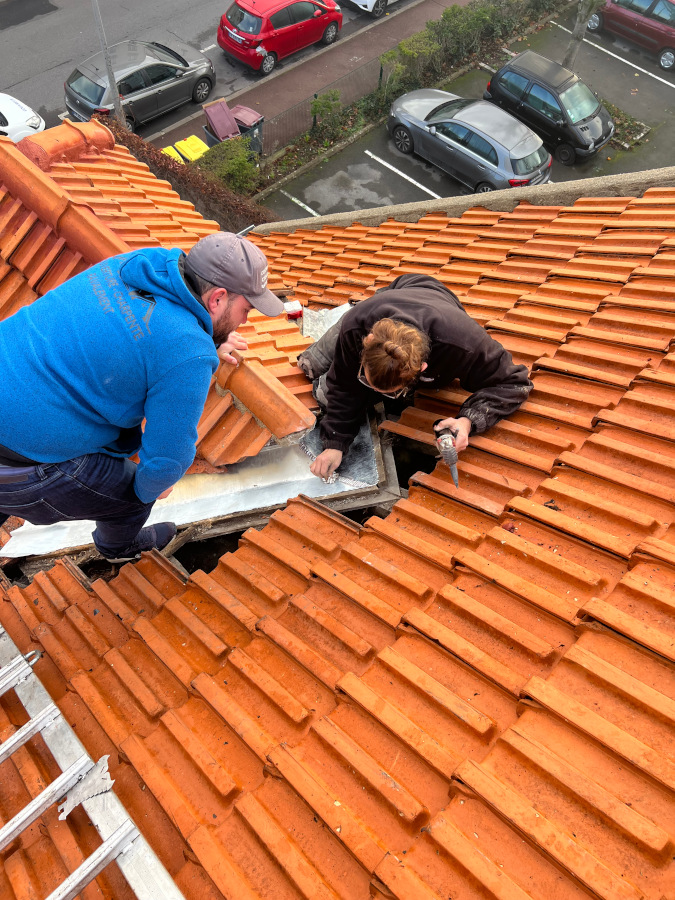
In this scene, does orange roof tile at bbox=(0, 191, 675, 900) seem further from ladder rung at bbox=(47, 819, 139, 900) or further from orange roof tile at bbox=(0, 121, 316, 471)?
orange roof tile at bbox=(0, 121, 316, 471)

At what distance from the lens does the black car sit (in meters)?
11.3

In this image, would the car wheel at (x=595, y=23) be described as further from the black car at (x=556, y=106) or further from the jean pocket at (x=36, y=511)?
the jean pocket at (x=36, y=511)

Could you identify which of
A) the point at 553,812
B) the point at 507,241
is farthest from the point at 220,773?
the point at 507,241

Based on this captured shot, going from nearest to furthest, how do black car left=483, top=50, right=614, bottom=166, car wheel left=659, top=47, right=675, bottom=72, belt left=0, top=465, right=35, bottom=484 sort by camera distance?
1. belt left=0, top=465, right=35, bottom=484
2. black car left=483, top=50, right=614, bottom=166
3. car wheel left=659, top=47, right=675, bottom=72

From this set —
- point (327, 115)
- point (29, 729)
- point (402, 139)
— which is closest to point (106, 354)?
point (29, 729)

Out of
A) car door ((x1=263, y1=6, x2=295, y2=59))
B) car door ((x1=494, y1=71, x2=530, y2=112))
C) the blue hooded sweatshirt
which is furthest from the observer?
car door ((x1=263, y1=6, x2=295, y2=59))

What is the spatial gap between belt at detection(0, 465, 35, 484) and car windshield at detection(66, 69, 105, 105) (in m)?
11.3

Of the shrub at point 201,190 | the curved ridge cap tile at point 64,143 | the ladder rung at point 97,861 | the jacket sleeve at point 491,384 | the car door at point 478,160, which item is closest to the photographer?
the ladder rung at point 97,861

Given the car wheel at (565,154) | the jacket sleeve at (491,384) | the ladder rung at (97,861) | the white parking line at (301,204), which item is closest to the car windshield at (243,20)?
the white parking line at (301,204)

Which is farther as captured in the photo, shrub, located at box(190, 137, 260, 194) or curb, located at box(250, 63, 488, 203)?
curb, located at box(250, 63, 488, 203)

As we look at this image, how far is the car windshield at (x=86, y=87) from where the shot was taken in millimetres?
10852

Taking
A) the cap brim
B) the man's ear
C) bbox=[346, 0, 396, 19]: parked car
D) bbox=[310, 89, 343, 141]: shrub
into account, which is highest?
bbox=[346, 0, 396, 19]: parked car

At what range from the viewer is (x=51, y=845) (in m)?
1.77

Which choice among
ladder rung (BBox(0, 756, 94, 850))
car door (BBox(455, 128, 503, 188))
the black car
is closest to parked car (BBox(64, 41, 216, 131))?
car door (BBox(455, 128, 503, 188))
